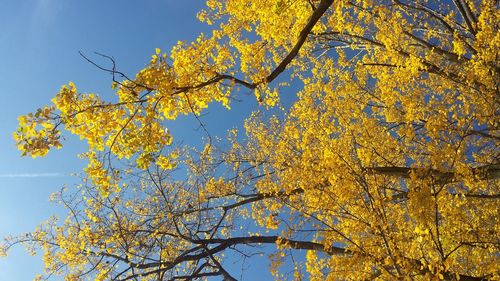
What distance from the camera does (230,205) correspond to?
9305 mm

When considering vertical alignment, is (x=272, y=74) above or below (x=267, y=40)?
below

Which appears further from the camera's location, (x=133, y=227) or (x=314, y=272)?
(x=133, y=227)

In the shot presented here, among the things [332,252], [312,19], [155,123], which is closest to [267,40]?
[312,19]

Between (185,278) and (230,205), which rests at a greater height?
(230,205)

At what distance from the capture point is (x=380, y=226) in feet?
15.1

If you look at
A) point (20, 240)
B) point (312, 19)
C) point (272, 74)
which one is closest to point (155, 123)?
point (272, 74)

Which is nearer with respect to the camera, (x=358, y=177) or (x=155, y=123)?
(x=155, y=123)

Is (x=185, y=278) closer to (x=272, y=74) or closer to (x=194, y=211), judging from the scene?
(x=194, y=211)

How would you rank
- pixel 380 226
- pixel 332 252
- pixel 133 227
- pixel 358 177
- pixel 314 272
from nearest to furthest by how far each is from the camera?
pixel 380 226, pixel 358 177, pixel 314 272, pixel 332 252, pixel 133 227

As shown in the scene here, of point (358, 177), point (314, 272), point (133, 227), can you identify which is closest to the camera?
point (358, 177)

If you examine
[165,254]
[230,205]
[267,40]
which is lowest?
[165,254]

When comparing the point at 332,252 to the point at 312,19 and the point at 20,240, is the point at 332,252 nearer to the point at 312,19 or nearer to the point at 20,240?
the point at 312,19

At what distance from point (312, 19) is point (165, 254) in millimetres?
5258

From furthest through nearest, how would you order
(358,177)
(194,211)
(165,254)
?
(194,211) → (165,254) → (358,177)
